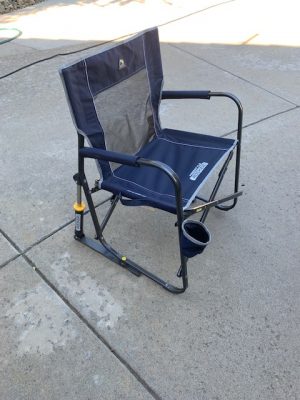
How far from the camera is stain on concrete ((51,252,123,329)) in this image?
1702mm

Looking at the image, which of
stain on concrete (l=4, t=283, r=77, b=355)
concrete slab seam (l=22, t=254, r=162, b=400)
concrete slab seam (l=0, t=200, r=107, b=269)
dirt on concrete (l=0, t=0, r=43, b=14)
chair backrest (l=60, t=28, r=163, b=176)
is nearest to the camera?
concrete slab seam (l=22, t=254, r=162, b=400)

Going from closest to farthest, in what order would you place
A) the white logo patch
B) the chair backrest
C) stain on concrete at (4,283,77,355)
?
stain on concrete at (4,283,77,355)
the chair backrest
the white logo patch

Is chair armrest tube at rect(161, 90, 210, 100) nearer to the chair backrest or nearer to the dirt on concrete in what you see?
the chair backrest

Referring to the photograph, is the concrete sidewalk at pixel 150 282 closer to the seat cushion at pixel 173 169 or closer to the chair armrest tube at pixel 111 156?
the seat cushion at pixel 173 169

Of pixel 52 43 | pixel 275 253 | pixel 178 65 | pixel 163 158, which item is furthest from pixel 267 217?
pixel 52 43

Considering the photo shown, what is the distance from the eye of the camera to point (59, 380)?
1487mm

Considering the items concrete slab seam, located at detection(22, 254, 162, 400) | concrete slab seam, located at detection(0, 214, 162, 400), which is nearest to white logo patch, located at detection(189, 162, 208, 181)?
concrete slab seam, located at detection(0, 214, 162, 400)

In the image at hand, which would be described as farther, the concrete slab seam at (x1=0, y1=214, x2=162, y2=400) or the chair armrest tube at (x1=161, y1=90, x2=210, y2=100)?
the chair armrest tube at (x1=161, y1=90, x2=210, y2=100)

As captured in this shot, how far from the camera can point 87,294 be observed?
1792 mm

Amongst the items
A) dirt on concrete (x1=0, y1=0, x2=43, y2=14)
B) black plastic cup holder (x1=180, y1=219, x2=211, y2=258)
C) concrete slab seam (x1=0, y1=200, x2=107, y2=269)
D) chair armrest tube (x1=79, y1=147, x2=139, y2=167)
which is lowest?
concrete slab seam (x1=0, y1=200, x2=107, y2=269)

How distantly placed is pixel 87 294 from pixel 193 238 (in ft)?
1.96

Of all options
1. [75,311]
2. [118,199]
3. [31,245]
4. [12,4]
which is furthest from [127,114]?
[12,4]

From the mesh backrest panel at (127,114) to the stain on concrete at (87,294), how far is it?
610 mm

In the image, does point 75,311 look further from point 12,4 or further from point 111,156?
point 12,4
